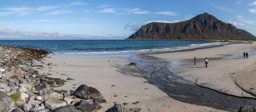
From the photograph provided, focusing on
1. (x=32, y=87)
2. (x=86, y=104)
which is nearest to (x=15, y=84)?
(x=32, y=87)

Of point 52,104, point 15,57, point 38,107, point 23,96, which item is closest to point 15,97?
point 23,96

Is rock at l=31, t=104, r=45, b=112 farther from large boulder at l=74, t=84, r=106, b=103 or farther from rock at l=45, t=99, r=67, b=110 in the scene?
large boulder at l=74, t=84, r=106, b=103

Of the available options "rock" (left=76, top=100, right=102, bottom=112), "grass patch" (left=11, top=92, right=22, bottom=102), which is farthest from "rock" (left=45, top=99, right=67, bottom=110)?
Result: "grass patch" (left=11, top=92, right=22, bottom=102)

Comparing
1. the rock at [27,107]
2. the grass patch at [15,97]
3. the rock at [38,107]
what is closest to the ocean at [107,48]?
the grass patch at [15,97]

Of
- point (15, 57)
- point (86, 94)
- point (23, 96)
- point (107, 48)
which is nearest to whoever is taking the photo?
point (23, 96)

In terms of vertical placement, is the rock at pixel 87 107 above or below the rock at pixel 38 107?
below

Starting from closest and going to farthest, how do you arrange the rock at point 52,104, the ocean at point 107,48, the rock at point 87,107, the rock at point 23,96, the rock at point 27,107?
the rock at point 27,107 → the rock at point 52,104 → the rock at point 87,107 → the rock at point 23,96 → the ocean at point 107,48

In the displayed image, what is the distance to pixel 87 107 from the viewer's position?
7855 mm

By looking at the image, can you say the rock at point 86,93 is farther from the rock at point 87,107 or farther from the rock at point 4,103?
the rock at point 4,103

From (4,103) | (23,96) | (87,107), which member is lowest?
(87,107)

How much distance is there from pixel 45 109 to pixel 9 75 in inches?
262

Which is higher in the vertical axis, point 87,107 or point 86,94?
point 86,94

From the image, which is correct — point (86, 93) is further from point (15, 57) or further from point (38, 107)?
point (15, 57)

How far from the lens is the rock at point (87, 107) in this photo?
7.67m
